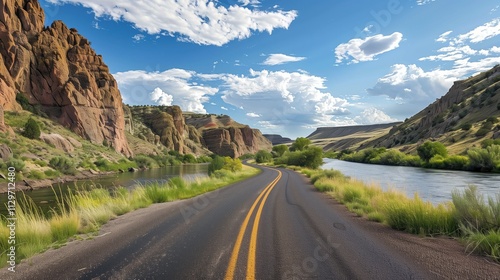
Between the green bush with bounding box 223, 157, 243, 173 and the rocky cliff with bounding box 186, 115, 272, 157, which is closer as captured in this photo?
the green bush with bounding box 223, 157, 243, 173

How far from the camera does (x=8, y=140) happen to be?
118 ft

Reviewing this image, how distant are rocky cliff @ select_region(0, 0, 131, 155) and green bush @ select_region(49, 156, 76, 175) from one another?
23214mm

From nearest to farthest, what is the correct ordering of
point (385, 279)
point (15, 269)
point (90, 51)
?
point (385, 279) < point (15, 269) < point (90, 51)

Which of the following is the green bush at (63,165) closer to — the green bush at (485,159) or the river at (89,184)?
the river at (89,184)

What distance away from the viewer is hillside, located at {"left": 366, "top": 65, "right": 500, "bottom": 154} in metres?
58.4

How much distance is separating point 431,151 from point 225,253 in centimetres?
6169

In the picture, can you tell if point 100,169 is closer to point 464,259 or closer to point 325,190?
point 325,190

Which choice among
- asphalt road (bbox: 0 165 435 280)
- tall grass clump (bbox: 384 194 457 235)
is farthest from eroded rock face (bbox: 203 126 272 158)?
tall grass clump (bbox: 384 194 457 235)

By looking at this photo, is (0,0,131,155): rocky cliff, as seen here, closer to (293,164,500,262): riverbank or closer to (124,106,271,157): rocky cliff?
(124,106,271,157): rocky cliff

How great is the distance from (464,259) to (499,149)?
4478 cm

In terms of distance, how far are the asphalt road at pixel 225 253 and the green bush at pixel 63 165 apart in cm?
3503

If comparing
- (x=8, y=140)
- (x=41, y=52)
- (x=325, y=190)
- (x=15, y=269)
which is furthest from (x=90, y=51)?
(x=15, y=269)

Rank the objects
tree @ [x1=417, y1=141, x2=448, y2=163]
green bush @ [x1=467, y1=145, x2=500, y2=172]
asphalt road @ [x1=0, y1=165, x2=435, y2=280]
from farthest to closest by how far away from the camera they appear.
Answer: tree @ [x1=417, y1=141, x2=448, y2=163] < green bush @ [x1=467, y1=145, x2=500, y2=172] < asphalt road @ [x1=0, y1=165, x2=435, y2=280]

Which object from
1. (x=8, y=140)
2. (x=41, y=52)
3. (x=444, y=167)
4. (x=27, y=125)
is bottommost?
(x=444, y=167)
